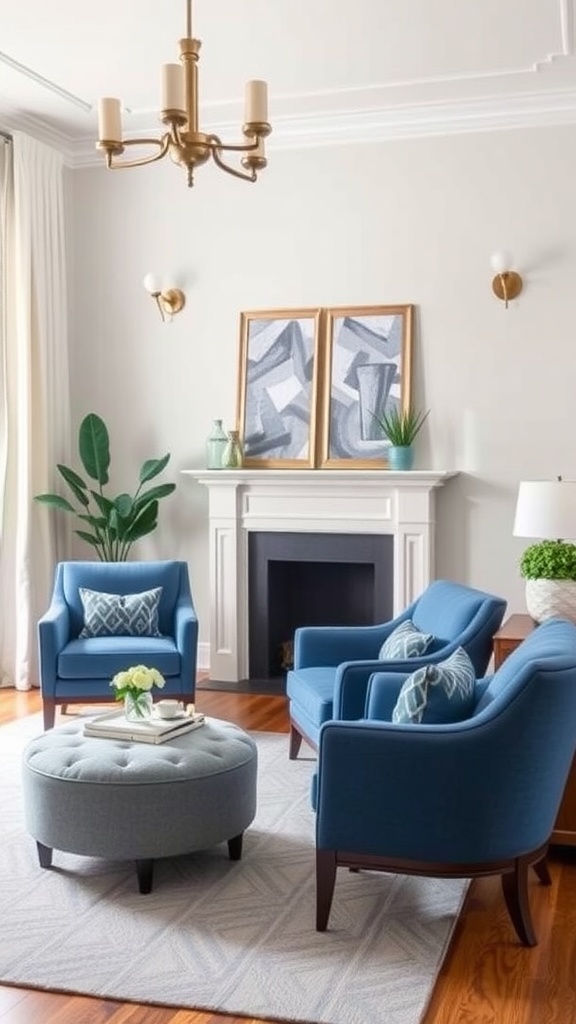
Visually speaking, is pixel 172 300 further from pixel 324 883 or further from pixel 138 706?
pixel 324 883

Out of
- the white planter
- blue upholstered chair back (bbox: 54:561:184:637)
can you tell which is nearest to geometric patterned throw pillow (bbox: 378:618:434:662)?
the white planter

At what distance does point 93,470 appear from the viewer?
21.1 ft

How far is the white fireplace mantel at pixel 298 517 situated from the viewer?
5.96m

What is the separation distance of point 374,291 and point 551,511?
8.52 feet

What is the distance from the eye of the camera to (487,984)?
8.91ft

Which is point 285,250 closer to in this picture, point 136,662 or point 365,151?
point 365,151

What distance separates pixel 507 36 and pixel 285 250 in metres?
1.84

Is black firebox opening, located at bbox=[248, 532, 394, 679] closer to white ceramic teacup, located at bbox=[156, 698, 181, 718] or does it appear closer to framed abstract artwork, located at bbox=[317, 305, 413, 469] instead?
framed abstract artwork, located at bbox=[317, 305, 413, 469]

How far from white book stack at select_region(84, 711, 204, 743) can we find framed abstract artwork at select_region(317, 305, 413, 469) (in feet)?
8.96

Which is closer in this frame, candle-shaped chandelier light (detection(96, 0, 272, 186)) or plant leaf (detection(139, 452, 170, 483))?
candle-shaped chandelier light (detection(96, 0, 272, 186))

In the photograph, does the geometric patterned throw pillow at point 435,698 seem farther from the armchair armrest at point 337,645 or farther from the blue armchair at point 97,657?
the blue armchair at point 97,657

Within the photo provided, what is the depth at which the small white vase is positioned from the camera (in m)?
3.67

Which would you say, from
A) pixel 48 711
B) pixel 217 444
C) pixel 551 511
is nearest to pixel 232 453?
pixel 217 444

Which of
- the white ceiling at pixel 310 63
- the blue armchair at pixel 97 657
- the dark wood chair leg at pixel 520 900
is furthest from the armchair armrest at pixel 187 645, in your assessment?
the white ceiling at pixel 310 63
